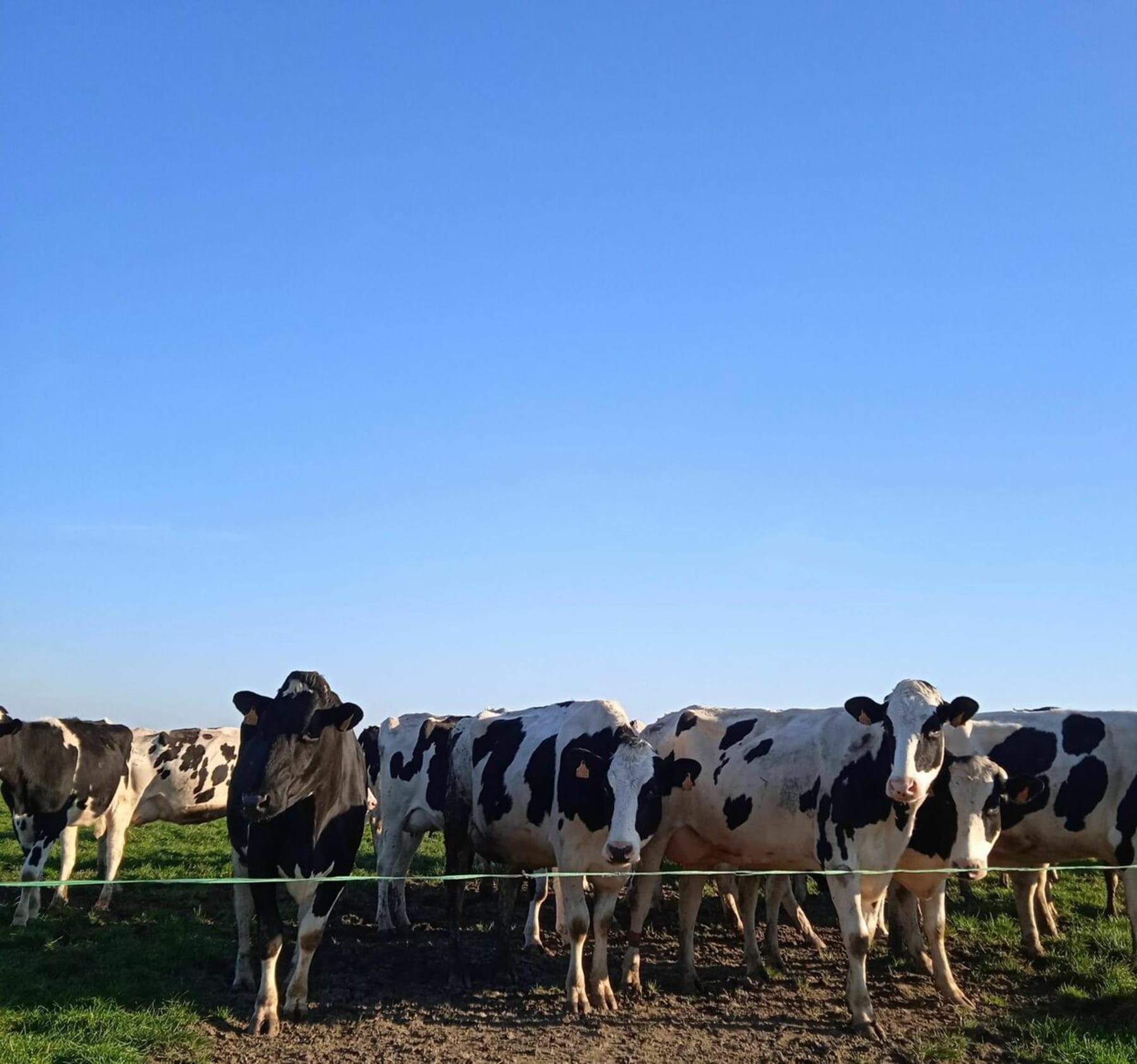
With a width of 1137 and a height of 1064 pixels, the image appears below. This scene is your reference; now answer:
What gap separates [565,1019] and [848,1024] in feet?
7.46

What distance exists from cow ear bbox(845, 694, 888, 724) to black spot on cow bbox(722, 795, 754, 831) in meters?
1.62

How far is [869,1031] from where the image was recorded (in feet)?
29.1

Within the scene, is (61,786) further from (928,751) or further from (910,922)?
(928,751)

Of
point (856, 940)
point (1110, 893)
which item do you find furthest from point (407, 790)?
point (1110, 893)

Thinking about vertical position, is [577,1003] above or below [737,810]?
below

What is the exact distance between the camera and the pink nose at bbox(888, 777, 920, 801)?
30.1 feet

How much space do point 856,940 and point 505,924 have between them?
3358 mm

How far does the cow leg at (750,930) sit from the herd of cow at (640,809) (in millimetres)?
24

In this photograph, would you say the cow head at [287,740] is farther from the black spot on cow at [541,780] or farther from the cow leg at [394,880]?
the cow leg at [394,880]

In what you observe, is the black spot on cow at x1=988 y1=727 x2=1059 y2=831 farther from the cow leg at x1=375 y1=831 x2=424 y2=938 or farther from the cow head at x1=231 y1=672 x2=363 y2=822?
the cow head at x1=231 y1=672 x2=363 y2=822

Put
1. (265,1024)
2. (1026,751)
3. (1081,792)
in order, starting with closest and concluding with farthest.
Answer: (265,1024) < (1081,792) < (1026,751)

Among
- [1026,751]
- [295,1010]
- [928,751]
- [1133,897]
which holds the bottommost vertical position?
[295,1010]

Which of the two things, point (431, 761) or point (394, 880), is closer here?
point (394, 880)

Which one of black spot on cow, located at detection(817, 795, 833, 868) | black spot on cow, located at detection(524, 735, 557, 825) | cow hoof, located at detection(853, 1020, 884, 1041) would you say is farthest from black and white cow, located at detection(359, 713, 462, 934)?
cow hoof, located at detection(853, 1020, 884, 1041)
